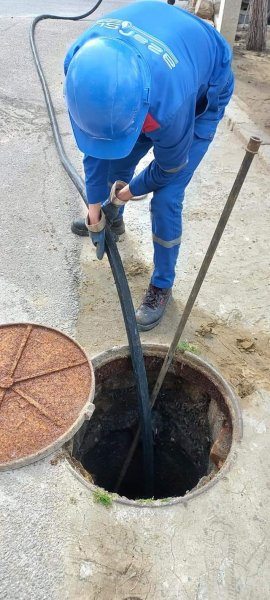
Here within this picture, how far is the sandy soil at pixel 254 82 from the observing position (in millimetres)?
5312

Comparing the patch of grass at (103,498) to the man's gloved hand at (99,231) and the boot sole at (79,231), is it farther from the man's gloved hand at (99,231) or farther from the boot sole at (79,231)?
the boot sole at (79,231)

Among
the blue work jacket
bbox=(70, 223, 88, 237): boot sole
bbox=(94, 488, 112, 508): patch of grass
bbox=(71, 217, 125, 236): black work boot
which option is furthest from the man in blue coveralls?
bbox=(94, 488, 112, 508): patch of grass

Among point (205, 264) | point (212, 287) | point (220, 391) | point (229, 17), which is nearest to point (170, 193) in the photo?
point (205, 264)

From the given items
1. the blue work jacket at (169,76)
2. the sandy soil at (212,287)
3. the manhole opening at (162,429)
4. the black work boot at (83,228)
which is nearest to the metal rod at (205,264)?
the manhole opening at (162,429)

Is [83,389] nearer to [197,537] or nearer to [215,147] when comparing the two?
[197,537]

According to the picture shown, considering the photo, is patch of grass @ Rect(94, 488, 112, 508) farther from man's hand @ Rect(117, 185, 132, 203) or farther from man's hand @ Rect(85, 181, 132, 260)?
man's hand @ Rect(117, 185, 132, 203)

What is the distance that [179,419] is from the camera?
2.80 metres

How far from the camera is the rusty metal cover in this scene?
209 centimetres

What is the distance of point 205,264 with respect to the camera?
2.09 meters

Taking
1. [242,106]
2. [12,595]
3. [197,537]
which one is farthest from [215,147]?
[12,595]

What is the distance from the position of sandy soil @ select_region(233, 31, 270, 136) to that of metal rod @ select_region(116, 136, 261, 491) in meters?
3.09

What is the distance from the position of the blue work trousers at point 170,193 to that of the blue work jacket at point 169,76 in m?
0.02

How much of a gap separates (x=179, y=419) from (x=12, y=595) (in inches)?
51.5

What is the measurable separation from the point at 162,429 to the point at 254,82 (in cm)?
500
